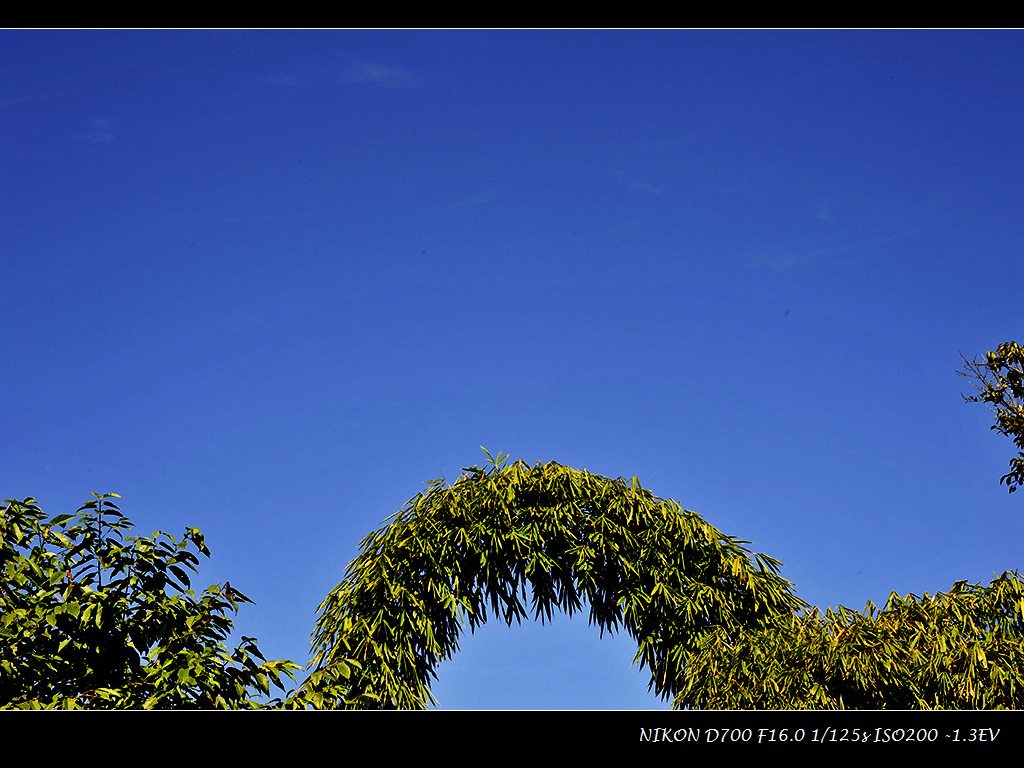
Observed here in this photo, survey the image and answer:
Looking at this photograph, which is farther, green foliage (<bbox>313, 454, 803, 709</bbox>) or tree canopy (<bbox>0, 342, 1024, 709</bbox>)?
green foliage (<bbox>313, 454, 803, 709</bbox>)

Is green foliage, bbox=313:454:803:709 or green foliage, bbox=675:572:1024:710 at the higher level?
green foliage, bbox=313:454:803:709

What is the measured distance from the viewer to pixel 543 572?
30.9ft

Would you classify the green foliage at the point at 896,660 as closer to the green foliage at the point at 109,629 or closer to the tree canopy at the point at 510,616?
the tree canopy at the point at 510,616

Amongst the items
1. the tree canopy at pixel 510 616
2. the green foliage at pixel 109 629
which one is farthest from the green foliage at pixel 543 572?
the green foliage at pixel 109 629

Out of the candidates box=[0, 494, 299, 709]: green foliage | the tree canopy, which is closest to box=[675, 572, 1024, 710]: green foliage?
the tree canopy

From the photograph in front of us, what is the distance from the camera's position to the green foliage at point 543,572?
902cm

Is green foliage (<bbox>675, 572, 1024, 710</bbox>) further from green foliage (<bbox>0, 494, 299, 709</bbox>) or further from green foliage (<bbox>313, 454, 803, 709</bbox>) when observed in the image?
green foliage (<bbox>0, 494, 299, 709</bbox>)

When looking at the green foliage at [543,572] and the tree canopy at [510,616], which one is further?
the green foliage at [543,572]

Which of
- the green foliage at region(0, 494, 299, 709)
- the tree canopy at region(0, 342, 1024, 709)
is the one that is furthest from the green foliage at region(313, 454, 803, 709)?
the green foliage at region(0, 494, 299, 709)

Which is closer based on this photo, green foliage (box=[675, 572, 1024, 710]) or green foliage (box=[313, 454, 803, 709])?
green foliage (box=[675, 572, 1024, 710])

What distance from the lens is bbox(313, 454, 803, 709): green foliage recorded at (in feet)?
29.6
